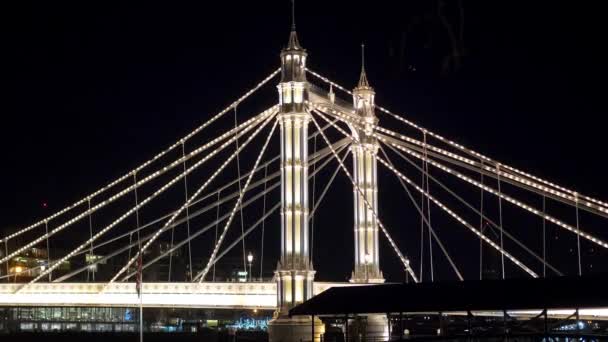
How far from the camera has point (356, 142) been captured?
188 feet

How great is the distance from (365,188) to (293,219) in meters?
9.49

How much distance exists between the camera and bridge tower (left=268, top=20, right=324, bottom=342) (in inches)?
1875

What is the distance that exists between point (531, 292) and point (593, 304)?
10.5 ft

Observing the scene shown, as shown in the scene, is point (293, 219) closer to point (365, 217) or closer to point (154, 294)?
point (365, 217)

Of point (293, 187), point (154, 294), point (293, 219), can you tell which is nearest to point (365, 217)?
point (293, 187)

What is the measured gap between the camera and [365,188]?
56.9m

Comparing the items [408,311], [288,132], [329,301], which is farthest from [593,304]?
[288,132]

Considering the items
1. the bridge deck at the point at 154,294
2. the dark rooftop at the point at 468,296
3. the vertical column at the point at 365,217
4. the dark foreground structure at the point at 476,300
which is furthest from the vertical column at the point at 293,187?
the vertical column at the point at 365,217

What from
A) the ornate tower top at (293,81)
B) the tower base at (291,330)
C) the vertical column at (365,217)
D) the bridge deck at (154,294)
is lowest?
the tower base at (291,330)

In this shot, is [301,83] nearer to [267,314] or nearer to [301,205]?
[301,205]

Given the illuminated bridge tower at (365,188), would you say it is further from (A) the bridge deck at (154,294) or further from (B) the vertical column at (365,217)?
(A) the bridge deck at (154,294)

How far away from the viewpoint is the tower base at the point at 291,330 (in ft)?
155

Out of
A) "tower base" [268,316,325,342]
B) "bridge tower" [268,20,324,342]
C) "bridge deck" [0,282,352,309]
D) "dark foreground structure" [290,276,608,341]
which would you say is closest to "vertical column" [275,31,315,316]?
"bridge tower" [268,20,324,342]

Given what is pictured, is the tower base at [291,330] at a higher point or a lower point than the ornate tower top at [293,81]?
lower
